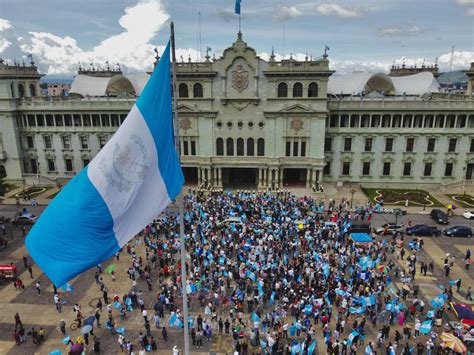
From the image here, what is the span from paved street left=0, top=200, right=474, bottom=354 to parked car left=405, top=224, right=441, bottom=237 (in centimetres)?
91

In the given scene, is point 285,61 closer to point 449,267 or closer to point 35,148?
point 449,267

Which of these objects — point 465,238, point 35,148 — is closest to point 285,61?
point 465,238

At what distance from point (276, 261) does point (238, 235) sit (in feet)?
21.4

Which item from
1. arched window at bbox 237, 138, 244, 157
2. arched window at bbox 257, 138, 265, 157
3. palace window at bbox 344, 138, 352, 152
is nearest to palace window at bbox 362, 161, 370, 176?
palace window at bbox 344, 138, 352, 152

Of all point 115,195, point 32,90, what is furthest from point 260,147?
point 115,195

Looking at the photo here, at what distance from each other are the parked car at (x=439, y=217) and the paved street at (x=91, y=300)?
425cm

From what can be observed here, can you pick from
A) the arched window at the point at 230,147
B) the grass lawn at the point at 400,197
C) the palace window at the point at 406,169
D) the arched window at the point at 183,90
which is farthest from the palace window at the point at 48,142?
the palace window at the point at 406,169

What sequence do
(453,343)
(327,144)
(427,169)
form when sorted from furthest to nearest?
(327,144) < (427,169) < (453,343)

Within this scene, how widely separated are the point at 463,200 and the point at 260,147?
29481 millimetres

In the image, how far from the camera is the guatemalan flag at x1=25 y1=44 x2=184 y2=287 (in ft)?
31.6

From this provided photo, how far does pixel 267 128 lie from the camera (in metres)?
55.3

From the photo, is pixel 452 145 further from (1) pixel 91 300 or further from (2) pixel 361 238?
(1) pixel 91 300

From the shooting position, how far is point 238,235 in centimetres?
3638

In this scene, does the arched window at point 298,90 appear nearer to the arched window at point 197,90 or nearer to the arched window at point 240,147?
the arched window at point 240,147
